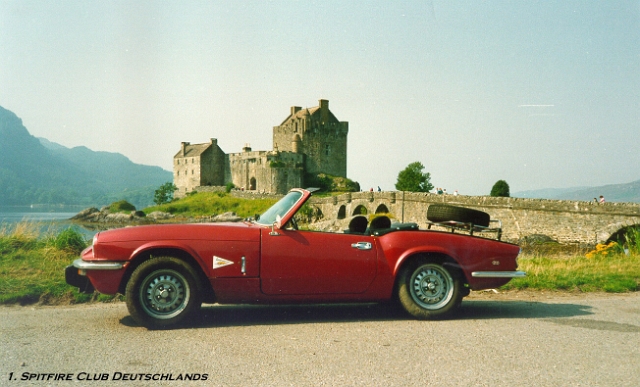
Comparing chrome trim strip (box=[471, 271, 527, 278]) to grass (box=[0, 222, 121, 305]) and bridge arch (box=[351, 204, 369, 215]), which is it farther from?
bridge arch (box=[351, 204, 369, 215])

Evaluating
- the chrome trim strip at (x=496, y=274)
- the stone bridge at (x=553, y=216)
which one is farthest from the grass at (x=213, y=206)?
the chrome trim strip at (x=496, y=274)

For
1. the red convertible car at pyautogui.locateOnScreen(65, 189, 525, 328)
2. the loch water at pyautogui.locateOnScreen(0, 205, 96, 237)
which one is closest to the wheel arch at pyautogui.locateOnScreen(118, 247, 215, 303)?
the red convertible car at pyautogui.locateOnScreen(65, 189, 525, 328)

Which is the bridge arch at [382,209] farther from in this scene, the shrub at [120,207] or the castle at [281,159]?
the shrub at [120,207]

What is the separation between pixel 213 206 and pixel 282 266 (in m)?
74.5

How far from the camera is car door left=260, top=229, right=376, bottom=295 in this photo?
6.10m

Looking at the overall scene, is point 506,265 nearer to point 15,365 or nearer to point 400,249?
point 400,249

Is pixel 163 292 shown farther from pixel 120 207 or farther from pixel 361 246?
pixel 120 207

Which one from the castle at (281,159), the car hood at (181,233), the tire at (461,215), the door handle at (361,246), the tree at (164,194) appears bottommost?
the door handle at (361,246)

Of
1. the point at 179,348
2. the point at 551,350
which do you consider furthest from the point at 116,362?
the point at 551,350

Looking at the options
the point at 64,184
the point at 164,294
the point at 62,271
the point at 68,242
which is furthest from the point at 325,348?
the point at 64,184

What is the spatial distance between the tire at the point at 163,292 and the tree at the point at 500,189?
4497cm

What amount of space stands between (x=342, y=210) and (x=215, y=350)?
5176 cm

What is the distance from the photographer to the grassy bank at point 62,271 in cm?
768

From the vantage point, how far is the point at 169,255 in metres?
6.02
